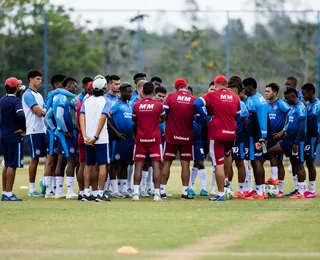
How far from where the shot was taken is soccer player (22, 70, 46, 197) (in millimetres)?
19031

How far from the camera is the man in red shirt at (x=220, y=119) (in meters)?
17.5

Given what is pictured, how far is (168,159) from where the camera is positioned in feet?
60.3

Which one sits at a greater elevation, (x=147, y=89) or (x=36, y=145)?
(x=147, y=89)

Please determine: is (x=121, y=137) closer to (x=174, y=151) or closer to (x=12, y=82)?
(x=174, y=151)

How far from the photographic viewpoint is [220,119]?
17516 millimetres

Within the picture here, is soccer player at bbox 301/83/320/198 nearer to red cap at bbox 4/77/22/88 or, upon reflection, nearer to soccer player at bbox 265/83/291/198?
soccer player at bbox 265/83/291/198

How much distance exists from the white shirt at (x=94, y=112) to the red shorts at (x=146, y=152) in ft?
2.38

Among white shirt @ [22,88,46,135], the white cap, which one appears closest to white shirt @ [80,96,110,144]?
the white cap

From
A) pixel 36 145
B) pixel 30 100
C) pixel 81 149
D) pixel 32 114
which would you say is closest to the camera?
pixel 81 149

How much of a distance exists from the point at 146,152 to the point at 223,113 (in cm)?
165

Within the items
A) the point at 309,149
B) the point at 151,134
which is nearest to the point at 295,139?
the point at 309,149

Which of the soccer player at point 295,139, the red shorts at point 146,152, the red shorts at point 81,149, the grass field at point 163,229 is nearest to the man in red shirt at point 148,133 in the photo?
the red shorts at point 146,152

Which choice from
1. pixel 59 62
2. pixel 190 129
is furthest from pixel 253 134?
pixel 59 62

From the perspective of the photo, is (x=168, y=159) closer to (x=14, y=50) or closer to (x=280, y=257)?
(x=280, y=257)
